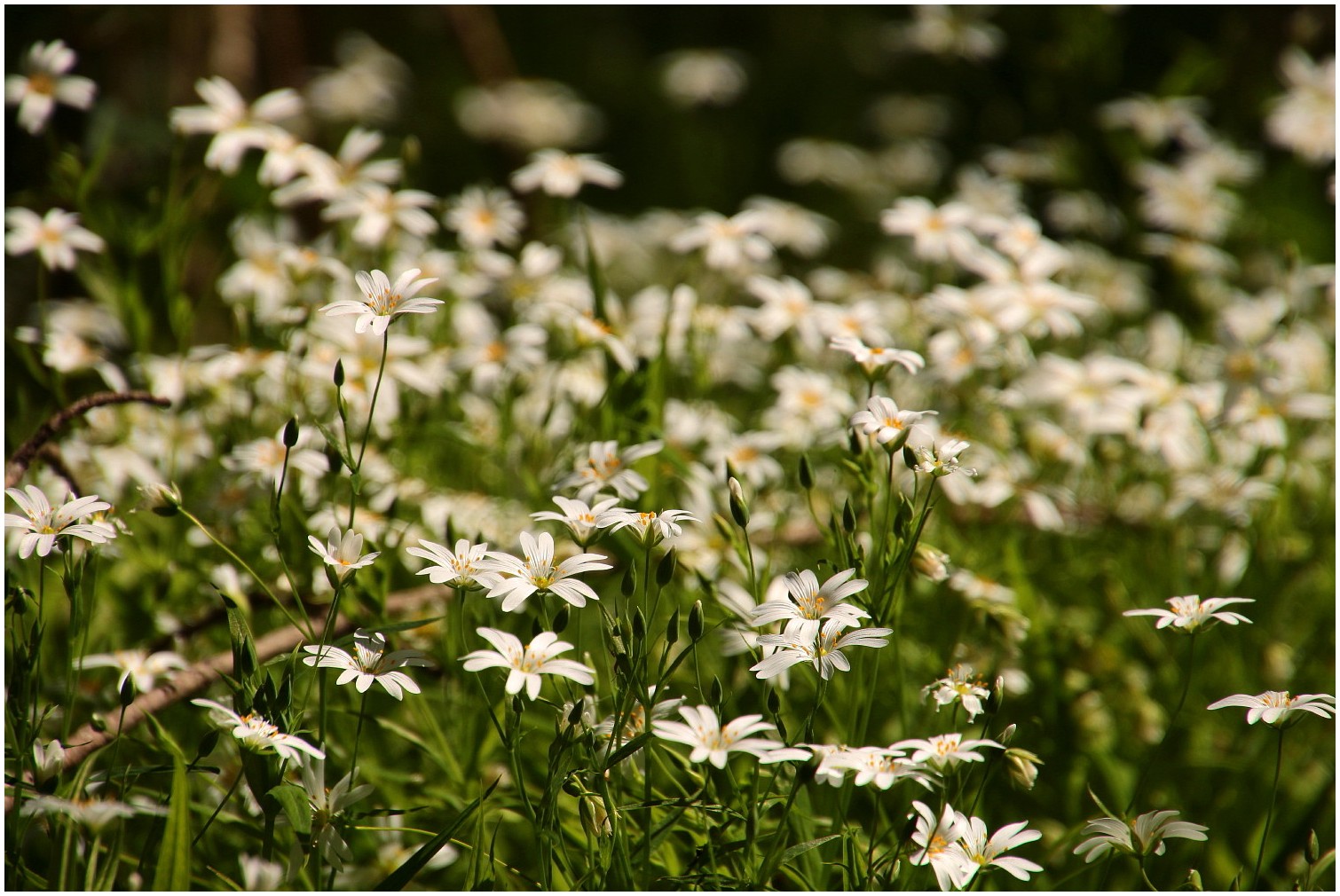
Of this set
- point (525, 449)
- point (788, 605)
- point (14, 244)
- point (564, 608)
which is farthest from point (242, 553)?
point (788, 605)

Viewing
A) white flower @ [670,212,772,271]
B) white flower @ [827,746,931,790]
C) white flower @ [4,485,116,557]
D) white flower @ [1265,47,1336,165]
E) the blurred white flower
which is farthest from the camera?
the blurred white flower

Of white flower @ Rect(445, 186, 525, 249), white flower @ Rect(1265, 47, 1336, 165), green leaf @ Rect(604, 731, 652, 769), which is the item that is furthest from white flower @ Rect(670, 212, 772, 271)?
white flower @ Rect(1265, 47, 1336, 165)

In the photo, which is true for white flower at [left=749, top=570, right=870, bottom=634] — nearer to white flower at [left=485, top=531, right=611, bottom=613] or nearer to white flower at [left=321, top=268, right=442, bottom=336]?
white flower at [left=485, top=531, right=611, bottom=613]

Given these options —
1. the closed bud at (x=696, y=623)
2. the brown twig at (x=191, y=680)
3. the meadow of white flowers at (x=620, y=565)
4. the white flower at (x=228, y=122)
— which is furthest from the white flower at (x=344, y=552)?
the white flower at (x=228, y=122)

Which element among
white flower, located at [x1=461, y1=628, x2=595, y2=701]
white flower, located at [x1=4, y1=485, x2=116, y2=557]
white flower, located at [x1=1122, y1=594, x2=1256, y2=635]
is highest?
white flower, located at [x1=4, y1=485, x2=116, y2=557]

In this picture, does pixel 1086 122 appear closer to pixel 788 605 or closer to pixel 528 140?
pixel 528 140

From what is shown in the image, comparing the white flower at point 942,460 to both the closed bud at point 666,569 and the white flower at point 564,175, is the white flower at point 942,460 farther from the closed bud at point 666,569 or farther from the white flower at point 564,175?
the white flower at point 564,175
